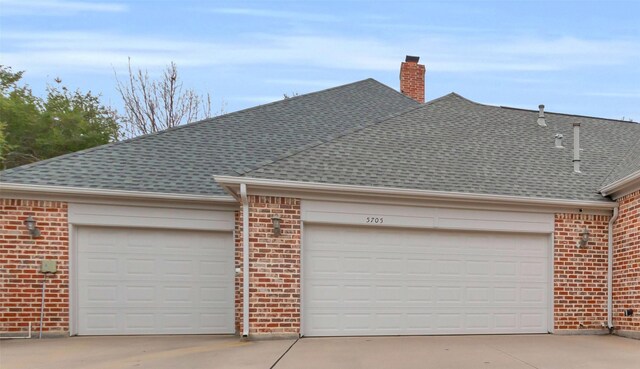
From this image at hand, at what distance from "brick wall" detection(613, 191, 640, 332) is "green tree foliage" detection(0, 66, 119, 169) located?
825 inches

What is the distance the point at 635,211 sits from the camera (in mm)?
9250

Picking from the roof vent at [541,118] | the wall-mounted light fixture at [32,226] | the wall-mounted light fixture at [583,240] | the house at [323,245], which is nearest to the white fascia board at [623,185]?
the house at [323,245]

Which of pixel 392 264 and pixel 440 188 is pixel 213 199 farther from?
pixel 440 188

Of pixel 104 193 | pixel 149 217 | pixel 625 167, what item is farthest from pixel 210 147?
pixel 625 167

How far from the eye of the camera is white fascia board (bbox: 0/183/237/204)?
8.95 metres

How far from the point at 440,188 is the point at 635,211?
365 cm

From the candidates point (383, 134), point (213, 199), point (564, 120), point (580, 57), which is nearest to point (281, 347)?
point (213, 199)

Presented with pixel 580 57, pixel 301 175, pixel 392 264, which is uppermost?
pixel 580 57

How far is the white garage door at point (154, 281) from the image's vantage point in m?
9.41

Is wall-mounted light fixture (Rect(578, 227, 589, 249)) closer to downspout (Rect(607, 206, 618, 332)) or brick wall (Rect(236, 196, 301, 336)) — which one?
downspout (Rect(607, 206, 618, 332))

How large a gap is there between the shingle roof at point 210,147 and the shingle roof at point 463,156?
1804mm

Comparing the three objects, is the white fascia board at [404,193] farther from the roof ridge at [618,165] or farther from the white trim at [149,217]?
the white trim at [149,217]

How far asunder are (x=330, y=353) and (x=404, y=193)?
128 inches

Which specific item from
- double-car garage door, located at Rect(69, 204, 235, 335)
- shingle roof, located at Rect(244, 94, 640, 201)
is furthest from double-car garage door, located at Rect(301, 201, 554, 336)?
double-car garage door, located at Rect(69, 204, 235, 335)
